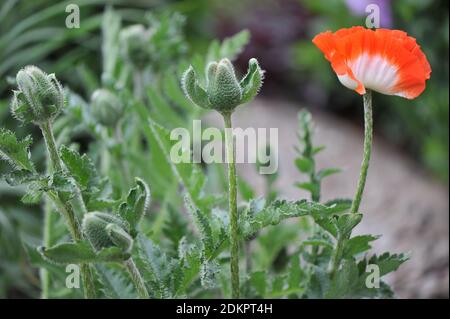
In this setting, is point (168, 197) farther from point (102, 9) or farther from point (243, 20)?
point (243, 20)

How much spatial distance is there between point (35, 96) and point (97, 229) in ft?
0.49

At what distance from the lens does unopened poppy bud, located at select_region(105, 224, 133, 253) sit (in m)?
0.71

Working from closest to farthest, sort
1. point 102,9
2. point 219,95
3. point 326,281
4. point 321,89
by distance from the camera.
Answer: point 219,95
point 326,281
point 102,9
point 321,89

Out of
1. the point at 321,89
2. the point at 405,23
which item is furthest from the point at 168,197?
the point at 321,89

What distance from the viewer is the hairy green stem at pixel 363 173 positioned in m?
0.79

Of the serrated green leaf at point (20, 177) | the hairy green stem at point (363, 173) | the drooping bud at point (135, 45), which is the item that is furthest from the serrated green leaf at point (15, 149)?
the drooping bud at point (135, 45)

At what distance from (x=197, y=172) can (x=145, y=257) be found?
0.16m

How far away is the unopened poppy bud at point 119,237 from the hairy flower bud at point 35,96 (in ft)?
0.46

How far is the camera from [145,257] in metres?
0.85

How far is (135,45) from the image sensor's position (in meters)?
1.25

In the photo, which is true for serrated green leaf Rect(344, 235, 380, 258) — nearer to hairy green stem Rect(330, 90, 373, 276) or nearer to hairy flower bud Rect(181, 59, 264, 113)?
hairy green stem Rect(330, 90, 373, 276)

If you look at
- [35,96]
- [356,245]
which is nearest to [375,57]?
[356,245]

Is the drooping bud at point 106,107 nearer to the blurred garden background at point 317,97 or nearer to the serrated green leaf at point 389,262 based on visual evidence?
the blurred garden background at point 317,97

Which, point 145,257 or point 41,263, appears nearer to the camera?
point 145,257
